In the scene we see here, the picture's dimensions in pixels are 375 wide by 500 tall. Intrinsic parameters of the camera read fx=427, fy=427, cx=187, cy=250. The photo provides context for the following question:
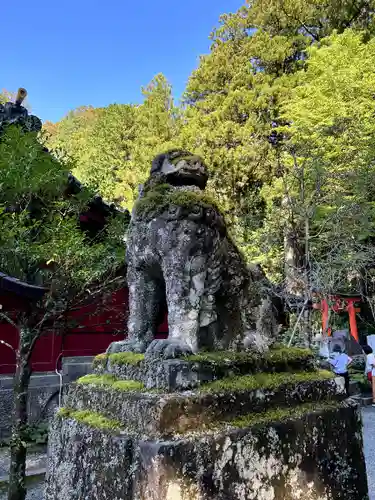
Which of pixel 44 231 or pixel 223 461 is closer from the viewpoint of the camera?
pixel 223 461

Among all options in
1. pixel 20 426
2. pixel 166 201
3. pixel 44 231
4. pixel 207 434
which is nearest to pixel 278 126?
pixel 44 231

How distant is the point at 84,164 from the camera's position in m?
20.0

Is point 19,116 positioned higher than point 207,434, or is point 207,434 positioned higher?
point 19,116

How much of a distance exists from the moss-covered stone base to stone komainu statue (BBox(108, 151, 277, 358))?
1.37 ft

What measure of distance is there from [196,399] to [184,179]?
4.19 feet

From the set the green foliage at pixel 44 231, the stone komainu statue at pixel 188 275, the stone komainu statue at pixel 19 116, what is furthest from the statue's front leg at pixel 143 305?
the stone komainu statue at pixel 19 116

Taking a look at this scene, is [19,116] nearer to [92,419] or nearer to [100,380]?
[100,380]

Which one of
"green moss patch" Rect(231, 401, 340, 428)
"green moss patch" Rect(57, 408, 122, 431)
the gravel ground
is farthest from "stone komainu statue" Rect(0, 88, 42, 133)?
the gravel ground

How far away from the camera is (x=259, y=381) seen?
6.37ft

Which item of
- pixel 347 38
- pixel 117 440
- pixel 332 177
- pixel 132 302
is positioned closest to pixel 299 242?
pixel 332 177

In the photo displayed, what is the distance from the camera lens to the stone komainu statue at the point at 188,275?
6.93ft

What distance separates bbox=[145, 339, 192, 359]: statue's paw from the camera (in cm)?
184

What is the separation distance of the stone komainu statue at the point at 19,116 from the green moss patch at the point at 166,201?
5.06m

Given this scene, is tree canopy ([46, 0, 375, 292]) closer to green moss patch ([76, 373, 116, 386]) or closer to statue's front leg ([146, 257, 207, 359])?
statue's front leg ([146, 257, 207, 359])
